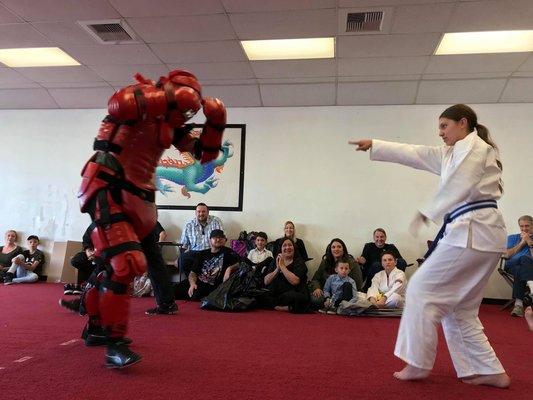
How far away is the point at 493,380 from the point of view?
201 cm

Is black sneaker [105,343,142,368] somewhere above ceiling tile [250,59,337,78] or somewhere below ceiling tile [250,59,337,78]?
below

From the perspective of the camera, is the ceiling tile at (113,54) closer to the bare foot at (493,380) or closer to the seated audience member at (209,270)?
the seated audience member at (209,270)

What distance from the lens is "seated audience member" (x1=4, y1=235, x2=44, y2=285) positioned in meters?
6.53

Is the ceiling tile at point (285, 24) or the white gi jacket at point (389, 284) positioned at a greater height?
the ceiling tile at point (285, 24)

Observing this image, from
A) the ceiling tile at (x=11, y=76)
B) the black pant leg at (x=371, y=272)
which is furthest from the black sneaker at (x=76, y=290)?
the black pant leg at (x=371, y=272)

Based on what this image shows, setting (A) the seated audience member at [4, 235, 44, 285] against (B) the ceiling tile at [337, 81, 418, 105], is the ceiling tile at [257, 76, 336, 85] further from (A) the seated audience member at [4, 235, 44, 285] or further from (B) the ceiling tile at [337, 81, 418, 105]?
(A) the seated audience member at [4, 235, 44, 285]

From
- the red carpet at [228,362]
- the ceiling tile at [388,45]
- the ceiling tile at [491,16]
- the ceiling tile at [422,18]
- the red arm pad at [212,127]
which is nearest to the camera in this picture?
the red carpet at [228,362]

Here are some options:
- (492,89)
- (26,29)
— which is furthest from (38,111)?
(492,89)

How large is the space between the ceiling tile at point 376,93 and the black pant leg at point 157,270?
13.2 feet

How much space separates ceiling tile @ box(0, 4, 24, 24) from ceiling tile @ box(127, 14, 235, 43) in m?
1.33

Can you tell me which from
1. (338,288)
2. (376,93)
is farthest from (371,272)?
(376,93)

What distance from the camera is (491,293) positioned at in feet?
20.3

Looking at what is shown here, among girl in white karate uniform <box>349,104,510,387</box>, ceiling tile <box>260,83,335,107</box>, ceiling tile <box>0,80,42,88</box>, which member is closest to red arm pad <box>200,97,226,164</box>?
girl in white karate uniform <box>349,104,510,387</box>

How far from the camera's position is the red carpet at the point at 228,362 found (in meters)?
1.80
